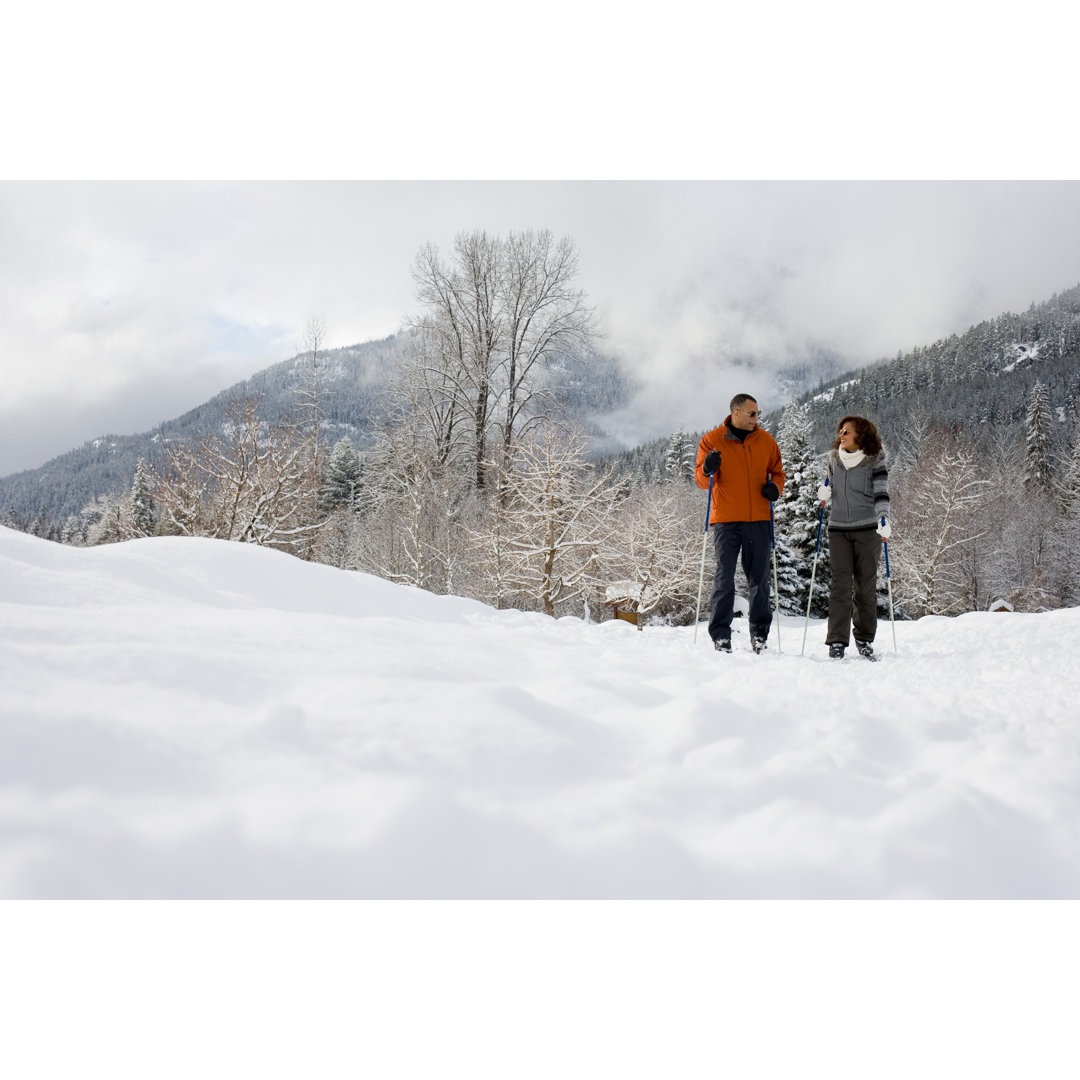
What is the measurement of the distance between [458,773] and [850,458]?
4.12 m

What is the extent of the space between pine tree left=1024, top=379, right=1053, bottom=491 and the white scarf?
3587cm

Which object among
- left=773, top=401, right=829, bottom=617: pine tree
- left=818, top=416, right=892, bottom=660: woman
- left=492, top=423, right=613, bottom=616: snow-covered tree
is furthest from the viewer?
left=773, top=401, right=829, bottom=617: pine tree

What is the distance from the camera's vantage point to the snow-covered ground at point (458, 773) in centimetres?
134

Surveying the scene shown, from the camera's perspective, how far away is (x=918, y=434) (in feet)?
99.4

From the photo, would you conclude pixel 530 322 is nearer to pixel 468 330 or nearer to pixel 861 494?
pixel 468 330

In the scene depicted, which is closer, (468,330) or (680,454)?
(468,330)

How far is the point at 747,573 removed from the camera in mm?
4496

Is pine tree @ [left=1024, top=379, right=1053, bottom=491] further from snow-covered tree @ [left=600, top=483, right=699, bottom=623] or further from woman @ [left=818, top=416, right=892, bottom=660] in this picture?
woman @ [left=818, top=416, right=892, bottom=660]

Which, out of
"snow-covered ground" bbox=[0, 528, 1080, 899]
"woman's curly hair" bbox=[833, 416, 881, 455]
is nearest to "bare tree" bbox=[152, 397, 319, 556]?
"snow-covered ground" bbox=[0, 528, 1080, 899]

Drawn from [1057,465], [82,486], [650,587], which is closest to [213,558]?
[650,587]

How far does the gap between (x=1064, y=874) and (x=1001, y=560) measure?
2676 centimetres

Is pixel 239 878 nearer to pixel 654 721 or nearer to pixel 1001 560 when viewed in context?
pixel 654 721

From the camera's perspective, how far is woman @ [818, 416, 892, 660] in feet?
14.2

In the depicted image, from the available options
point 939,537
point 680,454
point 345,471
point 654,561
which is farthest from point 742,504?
point 680,454
